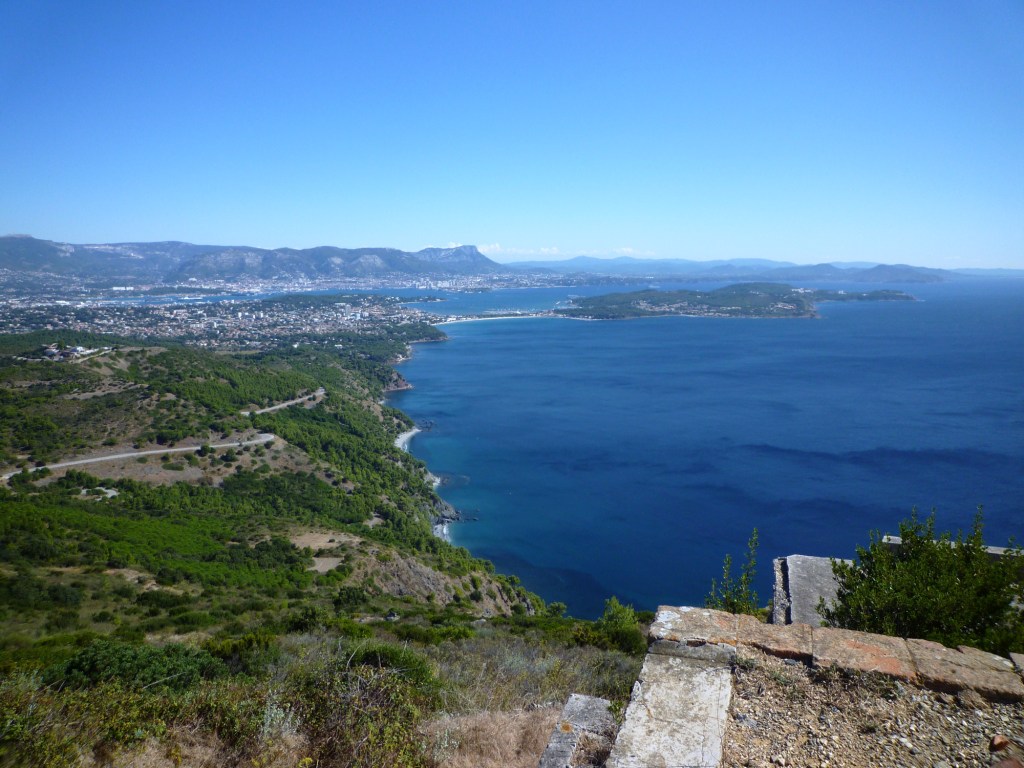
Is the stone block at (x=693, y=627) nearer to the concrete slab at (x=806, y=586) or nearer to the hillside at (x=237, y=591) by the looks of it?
the hillside at (x=237, y=591)

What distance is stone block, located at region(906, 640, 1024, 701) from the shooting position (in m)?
3.32

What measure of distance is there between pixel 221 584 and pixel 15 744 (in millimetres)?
15928

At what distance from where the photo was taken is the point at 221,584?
57.7ft

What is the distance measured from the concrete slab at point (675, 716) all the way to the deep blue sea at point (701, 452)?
22461 millimetres

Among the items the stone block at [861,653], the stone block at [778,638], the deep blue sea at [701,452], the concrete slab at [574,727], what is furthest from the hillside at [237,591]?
the deep blue sea at [701,452]

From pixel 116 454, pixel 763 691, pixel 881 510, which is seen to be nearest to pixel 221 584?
pixel 116 454

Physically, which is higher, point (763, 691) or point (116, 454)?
point (763, 691)

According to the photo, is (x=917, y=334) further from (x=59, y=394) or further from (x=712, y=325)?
(x=59, y=394)

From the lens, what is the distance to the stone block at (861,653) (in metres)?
3.54

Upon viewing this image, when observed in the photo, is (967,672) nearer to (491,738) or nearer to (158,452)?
(491,738)

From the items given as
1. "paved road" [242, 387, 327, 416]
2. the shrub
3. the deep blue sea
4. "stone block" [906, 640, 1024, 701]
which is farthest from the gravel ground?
"paved road" [242, 387, 327, 416]

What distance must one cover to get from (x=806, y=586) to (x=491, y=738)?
1024cm

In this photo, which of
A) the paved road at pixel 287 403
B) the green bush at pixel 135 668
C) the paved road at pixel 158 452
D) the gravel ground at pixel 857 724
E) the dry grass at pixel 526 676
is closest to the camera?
the gravel ground at pixel 857 724

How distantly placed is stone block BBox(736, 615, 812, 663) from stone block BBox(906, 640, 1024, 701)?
0.65m
